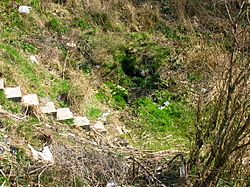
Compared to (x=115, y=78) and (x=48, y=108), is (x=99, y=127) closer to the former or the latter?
(x=48, y=108)

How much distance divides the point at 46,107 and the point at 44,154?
132 cm

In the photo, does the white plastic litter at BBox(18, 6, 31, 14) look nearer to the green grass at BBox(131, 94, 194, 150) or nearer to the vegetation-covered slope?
the vegetation-covered slope

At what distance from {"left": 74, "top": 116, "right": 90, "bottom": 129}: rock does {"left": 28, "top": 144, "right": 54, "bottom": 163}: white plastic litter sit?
1.21 metres

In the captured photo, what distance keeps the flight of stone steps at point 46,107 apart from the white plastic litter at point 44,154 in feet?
3.40

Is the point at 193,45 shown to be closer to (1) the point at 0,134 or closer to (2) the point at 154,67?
(2) the point at 154,67

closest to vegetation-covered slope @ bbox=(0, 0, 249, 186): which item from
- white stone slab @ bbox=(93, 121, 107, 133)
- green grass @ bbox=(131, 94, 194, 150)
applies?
green grass @ bbox=(131, 94, 194, 150)

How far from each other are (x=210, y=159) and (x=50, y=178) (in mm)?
1618

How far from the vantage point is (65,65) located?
827cm

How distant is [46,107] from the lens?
22.4ft

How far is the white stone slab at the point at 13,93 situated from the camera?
258 inches

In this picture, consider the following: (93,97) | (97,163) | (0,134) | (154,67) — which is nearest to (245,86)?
(97,163)

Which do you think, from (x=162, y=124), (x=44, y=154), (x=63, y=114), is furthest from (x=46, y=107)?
(x=162, y=124)

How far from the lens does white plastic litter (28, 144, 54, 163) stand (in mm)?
5469

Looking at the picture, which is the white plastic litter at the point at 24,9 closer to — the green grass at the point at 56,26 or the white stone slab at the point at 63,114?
the green grass at the point at 56,26
